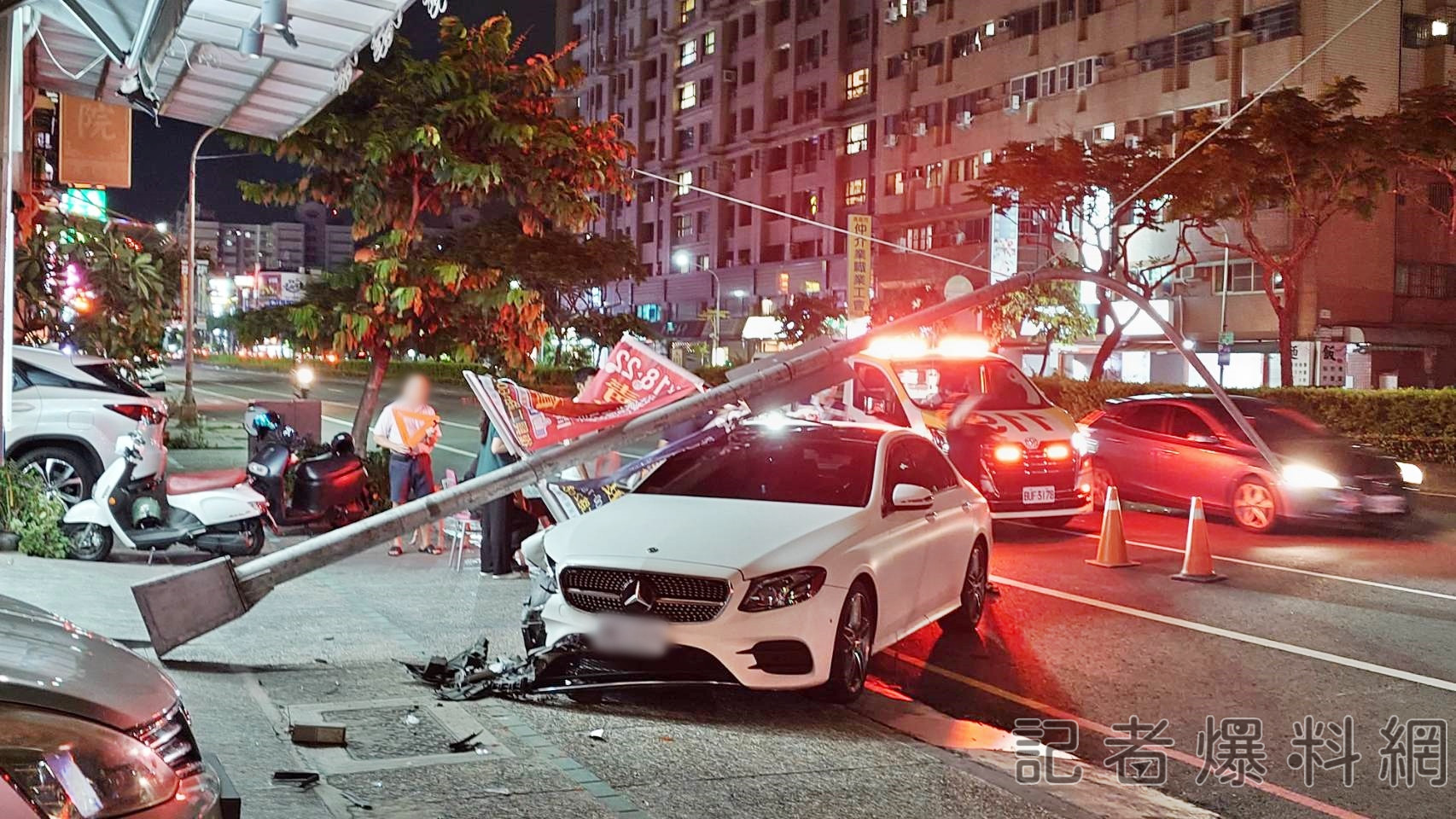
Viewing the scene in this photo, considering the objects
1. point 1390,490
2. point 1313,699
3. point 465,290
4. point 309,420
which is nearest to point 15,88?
point 465,290

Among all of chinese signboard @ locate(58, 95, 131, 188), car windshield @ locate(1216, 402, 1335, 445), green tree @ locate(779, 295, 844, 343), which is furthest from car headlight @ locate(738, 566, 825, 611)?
green tree @ locate(779, 295, 844, 343)

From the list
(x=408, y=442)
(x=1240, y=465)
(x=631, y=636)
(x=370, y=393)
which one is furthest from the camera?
(x=370, y=393)

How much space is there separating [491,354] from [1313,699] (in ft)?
35.5

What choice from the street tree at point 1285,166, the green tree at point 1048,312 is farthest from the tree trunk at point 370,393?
the green tree at point 1048,312

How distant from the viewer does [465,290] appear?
1561 centimetres

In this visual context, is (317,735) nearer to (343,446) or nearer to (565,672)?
(565,672)

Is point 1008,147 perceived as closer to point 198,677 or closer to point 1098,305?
point 1098,305

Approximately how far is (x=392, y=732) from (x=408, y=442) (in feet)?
21.7

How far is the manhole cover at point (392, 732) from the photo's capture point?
6449mm

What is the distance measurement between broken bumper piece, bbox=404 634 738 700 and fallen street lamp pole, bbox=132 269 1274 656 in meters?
0.89

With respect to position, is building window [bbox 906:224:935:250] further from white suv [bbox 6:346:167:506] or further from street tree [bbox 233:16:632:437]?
white suv [bbox 6:346:167:506]

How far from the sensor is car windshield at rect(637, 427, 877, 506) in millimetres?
8625

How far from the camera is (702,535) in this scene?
7.70 meters

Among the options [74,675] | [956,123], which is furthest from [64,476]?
[956,123]
